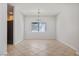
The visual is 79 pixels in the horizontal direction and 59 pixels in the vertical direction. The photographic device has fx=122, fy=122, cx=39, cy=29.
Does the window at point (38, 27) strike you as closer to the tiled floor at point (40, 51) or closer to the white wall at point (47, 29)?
the white wall at point (47, 29)

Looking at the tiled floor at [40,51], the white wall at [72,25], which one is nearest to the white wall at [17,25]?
the tiled floor at [40,51]

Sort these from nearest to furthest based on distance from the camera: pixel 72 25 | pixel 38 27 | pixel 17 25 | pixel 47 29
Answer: pixel 72 25 → pixel 17 25 → pixel 38 27 → pixel 47 29

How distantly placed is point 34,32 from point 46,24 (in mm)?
1161

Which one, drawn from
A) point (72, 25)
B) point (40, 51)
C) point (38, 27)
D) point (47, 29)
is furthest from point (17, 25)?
point (47, 29)

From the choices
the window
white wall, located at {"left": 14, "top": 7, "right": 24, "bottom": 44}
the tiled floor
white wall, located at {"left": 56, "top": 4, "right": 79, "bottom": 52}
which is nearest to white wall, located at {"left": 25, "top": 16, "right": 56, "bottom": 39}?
the window

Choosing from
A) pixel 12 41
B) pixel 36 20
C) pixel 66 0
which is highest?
pixel 36 20

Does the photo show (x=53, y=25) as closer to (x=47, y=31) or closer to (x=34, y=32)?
(x=47, y=31)

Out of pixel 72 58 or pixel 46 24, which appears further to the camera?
pixel 46 24

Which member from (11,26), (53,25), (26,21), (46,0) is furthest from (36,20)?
(46,0)

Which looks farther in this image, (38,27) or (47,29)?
(47,29)

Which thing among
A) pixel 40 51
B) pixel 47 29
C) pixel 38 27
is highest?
pixel 38 27

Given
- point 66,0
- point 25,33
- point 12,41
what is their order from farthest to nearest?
point 25,33
point 12,41
point 66,0

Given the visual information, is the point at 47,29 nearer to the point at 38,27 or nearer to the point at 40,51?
the point at 38,27

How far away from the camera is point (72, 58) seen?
1.06 m
